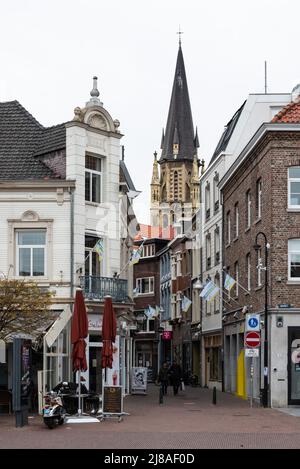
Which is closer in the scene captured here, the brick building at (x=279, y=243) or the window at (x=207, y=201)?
the brick building at (x=279, y=243)

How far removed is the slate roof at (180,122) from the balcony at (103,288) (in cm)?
12179

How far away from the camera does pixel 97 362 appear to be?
3781cm

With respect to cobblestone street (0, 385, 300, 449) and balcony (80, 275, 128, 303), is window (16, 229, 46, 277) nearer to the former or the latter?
balcony (80, 275, 128, 303)

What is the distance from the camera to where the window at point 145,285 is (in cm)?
8756

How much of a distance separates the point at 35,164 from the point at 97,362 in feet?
26.8

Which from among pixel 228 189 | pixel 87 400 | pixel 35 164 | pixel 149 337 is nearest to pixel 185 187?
pixel 149 337

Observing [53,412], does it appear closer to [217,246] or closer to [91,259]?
[91,259]

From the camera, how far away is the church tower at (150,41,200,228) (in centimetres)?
15725

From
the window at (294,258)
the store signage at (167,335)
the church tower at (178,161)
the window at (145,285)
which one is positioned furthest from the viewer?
the church tower at (178,161)

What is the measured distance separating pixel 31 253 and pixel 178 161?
127 m

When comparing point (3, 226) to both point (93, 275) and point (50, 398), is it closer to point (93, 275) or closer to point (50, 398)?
point (93, 275)

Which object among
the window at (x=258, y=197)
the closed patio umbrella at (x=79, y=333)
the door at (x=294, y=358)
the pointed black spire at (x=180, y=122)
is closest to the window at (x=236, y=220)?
the window at (x=258, y=197)

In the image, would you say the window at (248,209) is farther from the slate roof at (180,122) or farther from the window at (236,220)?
the slate roof at (180,122)

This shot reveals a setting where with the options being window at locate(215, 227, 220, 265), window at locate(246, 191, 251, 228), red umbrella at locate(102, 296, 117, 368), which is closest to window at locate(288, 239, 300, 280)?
window at locate(246, 191, 251, 228)
